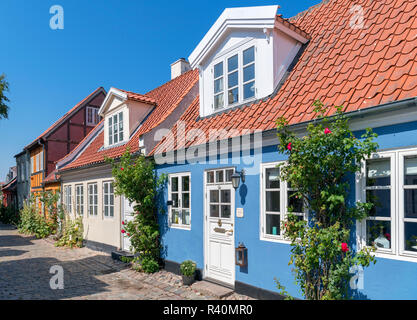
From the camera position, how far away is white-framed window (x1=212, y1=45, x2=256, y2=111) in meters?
6.76

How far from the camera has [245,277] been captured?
590cm

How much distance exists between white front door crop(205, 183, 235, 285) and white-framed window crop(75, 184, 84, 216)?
27.1 ft

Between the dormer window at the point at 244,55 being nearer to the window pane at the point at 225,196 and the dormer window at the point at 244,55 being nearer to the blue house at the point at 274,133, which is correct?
the blue house at the point at 274,133

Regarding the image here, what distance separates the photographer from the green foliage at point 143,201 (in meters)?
7.96

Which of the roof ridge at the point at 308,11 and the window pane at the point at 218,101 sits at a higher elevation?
the roof ridge at the point at 308,11

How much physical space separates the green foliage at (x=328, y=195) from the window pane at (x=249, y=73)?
2459mm

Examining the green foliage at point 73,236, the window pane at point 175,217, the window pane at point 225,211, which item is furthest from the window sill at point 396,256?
the green foliage at point 73,236

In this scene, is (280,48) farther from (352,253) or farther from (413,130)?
(352,253)

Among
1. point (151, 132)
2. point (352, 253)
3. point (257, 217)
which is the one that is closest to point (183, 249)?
point (257, 217)

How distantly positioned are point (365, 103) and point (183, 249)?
530 cm

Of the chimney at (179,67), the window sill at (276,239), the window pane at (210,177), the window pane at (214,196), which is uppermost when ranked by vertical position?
the chimney at (179,67)

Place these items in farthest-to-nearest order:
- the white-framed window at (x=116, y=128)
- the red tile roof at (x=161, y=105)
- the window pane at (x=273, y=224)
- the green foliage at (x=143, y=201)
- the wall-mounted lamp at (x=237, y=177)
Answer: the white-framed window at (x=116, y=128) < the red tile roof at (x=161, y=105) < the green foliage at (x=143, y=201) < the wall-mounted lamp at (x=237, y=177) < the window pane at (x=273, y=224)

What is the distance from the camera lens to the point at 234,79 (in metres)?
7.08

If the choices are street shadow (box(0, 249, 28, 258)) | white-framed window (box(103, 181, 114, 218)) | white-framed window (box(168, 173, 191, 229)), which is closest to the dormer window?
white-framed window (box(168, 173, 191, 229))
